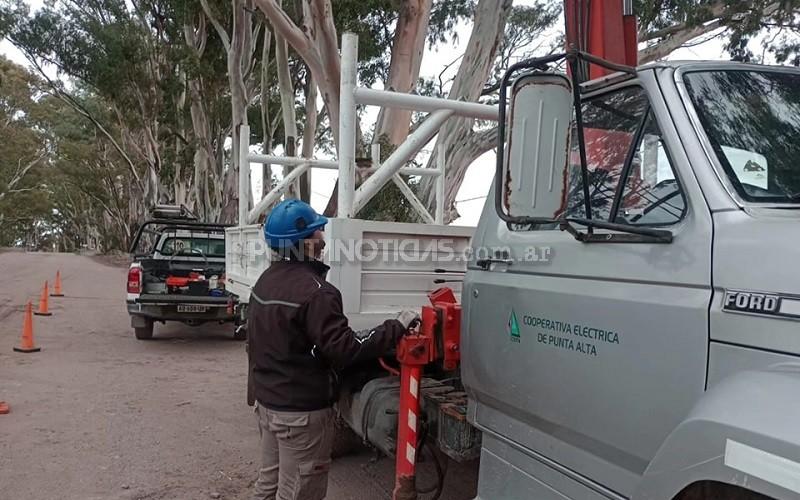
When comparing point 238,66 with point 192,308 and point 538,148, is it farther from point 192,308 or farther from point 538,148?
point 538,148

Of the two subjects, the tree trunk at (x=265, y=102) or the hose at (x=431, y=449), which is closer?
the hose at (x=431, y=449)

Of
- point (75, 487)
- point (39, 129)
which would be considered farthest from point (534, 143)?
point (39, 129)

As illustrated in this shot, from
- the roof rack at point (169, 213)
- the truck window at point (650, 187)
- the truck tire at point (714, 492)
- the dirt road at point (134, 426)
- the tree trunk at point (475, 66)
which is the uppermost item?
the tree trunk at point (475, 66)

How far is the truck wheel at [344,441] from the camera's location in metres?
4.98

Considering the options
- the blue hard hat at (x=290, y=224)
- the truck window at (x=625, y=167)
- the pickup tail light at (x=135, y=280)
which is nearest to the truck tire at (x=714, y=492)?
the truck window at (x=625, y=167)

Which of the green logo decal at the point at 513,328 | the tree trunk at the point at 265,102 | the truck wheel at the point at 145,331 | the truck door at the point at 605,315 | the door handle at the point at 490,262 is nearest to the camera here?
the truck door at the point at 605,315

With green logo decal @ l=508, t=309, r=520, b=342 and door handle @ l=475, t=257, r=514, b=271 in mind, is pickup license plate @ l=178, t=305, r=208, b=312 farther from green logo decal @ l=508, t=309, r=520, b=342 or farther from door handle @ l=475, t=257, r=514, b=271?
green logo decal @ l=508, t=309, r=520, b=342

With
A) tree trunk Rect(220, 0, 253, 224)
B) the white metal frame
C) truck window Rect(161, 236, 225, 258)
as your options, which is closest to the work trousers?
the white metal frame

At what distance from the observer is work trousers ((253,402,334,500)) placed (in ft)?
10.5

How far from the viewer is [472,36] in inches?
486

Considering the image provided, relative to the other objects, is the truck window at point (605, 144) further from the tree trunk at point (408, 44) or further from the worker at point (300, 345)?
the tree trunk at point (408, 44)

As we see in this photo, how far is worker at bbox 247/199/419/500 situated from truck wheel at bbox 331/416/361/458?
162 cm

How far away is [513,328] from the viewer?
2.76 m

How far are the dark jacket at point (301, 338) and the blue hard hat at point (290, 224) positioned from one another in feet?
0.37
